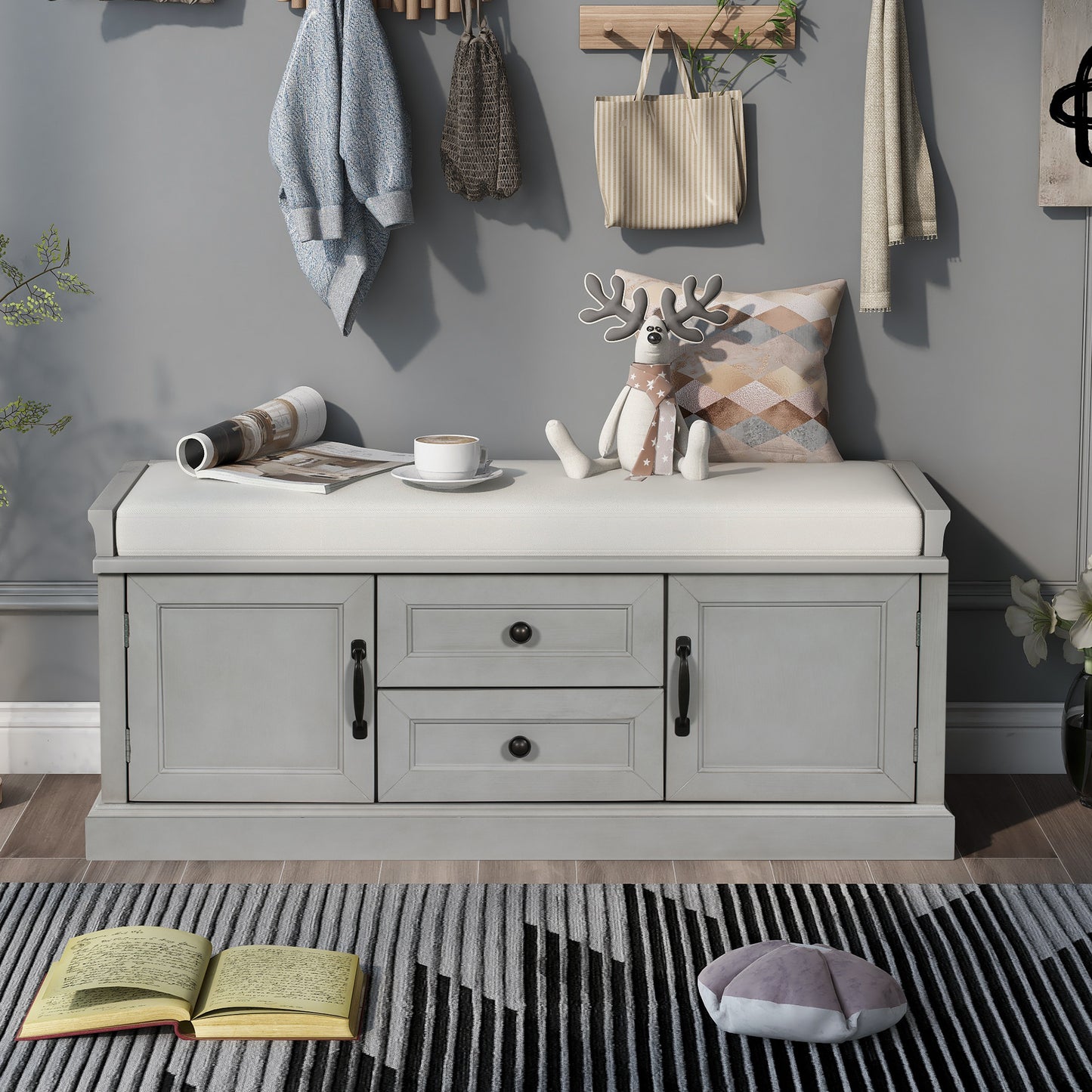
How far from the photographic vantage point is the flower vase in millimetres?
2467

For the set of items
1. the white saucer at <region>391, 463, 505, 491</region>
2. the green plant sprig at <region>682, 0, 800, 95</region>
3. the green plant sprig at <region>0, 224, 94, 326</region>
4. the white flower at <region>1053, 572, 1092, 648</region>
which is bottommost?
the white flower at <region>1053, 572, 1092, 648</region>

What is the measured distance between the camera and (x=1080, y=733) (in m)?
2.48

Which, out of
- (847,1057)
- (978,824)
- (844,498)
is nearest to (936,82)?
(844,498)

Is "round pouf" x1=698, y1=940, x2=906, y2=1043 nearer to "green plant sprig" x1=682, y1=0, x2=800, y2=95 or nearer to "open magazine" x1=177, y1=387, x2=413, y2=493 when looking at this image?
"open magazine" x1=177, y1=387, x2=413, y2=493

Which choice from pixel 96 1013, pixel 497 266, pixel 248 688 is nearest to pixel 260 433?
pixel 248 688

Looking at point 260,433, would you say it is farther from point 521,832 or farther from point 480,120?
point 521,832

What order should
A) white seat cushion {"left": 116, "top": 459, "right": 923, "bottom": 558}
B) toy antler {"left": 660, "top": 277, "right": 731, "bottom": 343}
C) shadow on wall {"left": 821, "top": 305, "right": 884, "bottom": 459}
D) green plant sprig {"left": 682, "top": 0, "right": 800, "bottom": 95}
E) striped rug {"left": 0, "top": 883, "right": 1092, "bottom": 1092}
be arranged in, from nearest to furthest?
striped rug {"left": 0, "top": 883, "right": 1092, "bottom": 1092} → white seat cushion {"left": 116, "top": 459, "right": 923, "bottom": 558} → toy antler {"left": 660, "top": 277, "right": 731, "bottom": 343} → green plant sprig {"left": 682, "top": 0, "right": 800, "bottom": 95} → shadow on wall {"left": 821, "top": 305, "right": 884, "bottom": 459}

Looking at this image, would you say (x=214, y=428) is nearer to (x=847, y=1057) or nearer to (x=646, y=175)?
(x=646, y=175)

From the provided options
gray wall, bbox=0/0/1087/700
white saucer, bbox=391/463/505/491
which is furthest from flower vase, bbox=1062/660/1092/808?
white saucer, bbox=391/463/505/491

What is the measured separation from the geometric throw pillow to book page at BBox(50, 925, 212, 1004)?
1.37 metres

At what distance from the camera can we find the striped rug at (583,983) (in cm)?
169

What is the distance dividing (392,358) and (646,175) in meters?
0.64

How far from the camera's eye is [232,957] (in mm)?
1828

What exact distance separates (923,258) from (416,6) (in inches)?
45.1
